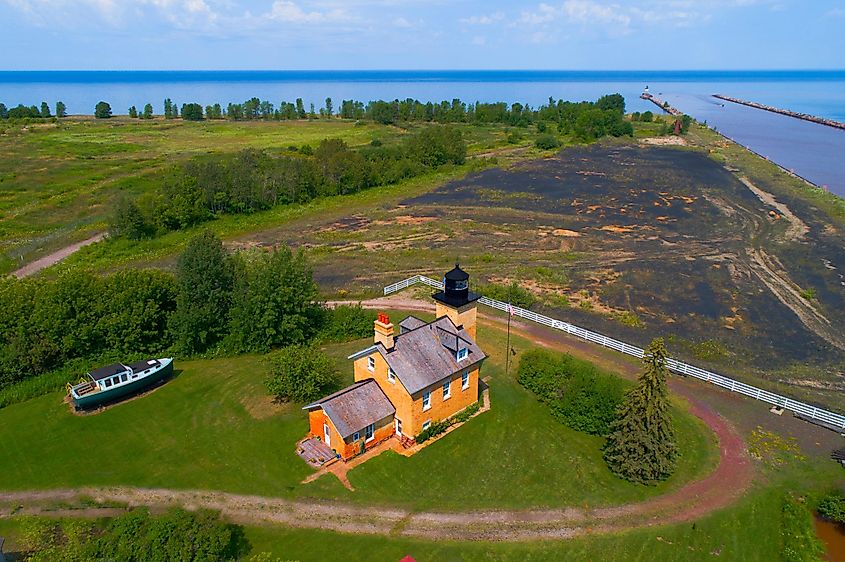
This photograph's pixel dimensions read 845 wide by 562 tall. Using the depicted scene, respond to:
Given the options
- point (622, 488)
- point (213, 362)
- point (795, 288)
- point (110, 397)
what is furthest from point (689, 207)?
point (110, 397)

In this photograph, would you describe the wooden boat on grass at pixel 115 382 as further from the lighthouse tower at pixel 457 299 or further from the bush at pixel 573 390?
the bush at pixel 573 390

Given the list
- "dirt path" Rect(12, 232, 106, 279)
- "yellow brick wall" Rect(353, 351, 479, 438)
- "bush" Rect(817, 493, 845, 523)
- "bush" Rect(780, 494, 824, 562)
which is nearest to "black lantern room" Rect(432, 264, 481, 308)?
"yellow brick wall" Rect(353, 351, 479, 438)

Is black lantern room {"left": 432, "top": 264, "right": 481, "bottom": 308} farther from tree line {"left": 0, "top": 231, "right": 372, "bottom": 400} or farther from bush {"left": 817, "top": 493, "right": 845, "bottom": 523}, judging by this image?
bush {"left": 817, "top": 493, "right": 845, "bottom": 523}

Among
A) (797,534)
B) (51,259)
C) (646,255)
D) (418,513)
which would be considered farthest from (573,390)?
(51,259)

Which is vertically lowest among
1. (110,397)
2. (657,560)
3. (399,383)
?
(657,560)

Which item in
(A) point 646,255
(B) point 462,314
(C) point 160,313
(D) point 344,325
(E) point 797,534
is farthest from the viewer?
(A) point 646,255

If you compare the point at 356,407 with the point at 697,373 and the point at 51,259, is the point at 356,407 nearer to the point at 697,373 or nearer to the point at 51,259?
the point at 697,373

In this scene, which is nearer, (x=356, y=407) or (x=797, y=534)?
(x=797, y=534)

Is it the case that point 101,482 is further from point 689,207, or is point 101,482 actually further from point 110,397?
point 689,207
